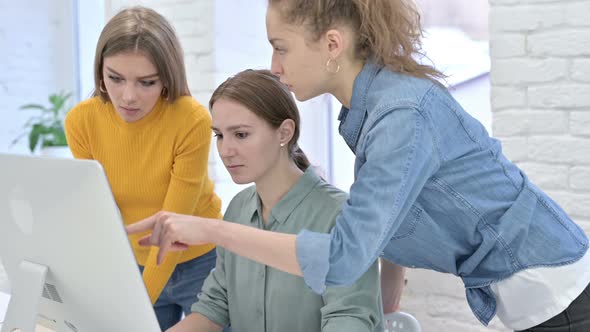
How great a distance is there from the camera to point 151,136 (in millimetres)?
1886

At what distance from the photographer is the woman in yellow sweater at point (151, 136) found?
5.82 feet

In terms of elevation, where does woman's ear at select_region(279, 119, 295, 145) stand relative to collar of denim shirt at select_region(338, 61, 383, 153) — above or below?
below

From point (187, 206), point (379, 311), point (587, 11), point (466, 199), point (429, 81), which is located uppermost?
point (587, 11)

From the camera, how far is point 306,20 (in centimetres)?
122

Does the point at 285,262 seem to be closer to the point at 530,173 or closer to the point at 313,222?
the point at 313,222

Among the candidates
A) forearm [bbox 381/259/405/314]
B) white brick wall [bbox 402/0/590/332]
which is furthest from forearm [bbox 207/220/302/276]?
white brick wall [bbox 402/0/590/332]

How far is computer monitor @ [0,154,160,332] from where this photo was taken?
40.4 inches

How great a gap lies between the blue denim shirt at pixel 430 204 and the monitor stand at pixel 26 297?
403 mm

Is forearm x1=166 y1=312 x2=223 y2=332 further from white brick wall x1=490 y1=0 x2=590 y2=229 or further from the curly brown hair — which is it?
white brick wall x1=490 y1=0 x2=590 y2=229

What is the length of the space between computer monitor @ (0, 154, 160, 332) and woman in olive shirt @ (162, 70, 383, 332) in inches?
16.4

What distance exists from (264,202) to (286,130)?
0.16 metres

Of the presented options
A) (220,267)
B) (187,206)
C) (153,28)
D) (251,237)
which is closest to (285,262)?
(251,237)

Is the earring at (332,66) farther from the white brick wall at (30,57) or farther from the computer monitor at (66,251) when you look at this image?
the white brick wall at (30,57)

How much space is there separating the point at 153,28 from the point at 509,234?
0.97 meters
